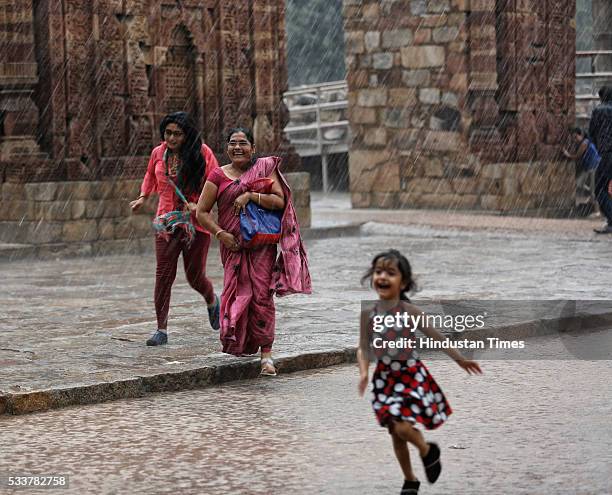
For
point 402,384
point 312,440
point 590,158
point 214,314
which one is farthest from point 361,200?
point 402,384

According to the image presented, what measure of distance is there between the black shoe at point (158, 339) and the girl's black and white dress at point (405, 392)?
12.7 ft

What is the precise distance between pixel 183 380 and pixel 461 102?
15.1 meters

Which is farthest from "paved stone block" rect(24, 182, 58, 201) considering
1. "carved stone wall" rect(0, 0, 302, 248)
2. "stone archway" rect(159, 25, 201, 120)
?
"stone archway" rect(159, 25, 201, 120)

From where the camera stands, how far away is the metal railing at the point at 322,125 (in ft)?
98.6

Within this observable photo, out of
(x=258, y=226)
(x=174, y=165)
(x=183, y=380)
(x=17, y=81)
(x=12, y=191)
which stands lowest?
(x=183, y=380)

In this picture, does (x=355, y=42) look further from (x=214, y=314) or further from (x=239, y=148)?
(x=239, y=148)

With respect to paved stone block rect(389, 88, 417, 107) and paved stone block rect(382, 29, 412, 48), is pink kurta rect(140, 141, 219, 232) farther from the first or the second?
paved stone block rect(382, 29, 412, 48)

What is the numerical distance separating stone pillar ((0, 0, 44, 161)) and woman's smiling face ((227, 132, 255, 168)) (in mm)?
8867

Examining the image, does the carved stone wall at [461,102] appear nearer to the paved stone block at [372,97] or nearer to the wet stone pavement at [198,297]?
the paved stone block at [372,97]

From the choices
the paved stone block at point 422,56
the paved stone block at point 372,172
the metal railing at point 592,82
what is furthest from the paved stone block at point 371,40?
the metal railing at point 592,82

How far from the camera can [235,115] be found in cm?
1902

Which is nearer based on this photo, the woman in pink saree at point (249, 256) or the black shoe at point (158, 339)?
the woman in pink saree at point (249, 256)

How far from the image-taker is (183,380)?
8.16 m

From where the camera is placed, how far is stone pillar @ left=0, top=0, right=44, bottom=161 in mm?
16781
